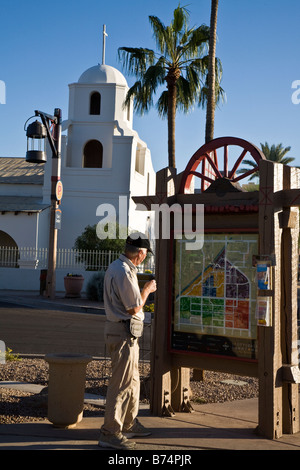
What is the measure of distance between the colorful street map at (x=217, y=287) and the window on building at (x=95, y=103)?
26.6 metres

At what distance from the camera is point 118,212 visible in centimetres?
3086

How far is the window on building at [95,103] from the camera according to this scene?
106ft

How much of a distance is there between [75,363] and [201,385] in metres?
2.92

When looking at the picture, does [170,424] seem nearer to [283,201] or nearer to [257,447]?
[257,447]

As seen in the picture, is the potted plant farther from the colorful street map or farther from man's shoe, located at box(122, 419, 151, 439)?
man's shoe, located at box(122, 419, 151, 439)

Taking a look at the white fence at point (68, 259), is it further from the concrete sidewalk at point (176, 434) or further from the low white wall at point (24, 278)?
the concrete sidewalk at point (176, 434)

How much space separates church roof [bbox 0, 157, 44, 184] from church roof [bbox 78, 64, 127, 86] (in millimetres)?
6016

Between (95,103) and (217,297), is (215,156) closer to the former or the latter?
(217,297)

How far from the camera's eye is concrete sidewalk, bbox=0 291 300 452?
5.24 m

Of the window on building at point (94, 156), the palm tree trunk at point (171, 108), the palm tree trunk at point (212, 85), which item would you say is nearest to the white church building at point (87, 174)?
the window on building at point (94, 156)

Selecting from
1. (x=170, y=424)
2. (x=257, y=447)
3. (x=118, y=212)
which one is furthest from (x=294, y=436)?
(x=118, y=212)

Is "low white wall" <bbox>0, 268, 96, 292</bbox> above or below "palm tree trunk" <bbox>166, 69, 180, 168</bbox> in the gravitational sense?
below

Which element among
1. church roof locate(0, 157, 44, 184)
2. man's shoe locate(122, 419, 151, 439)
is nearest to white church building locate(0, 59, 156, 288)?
church roof locate(0, 157, 44, 184)

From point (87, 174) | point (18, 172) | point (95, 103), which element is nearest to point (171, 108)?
point (87, 174)
